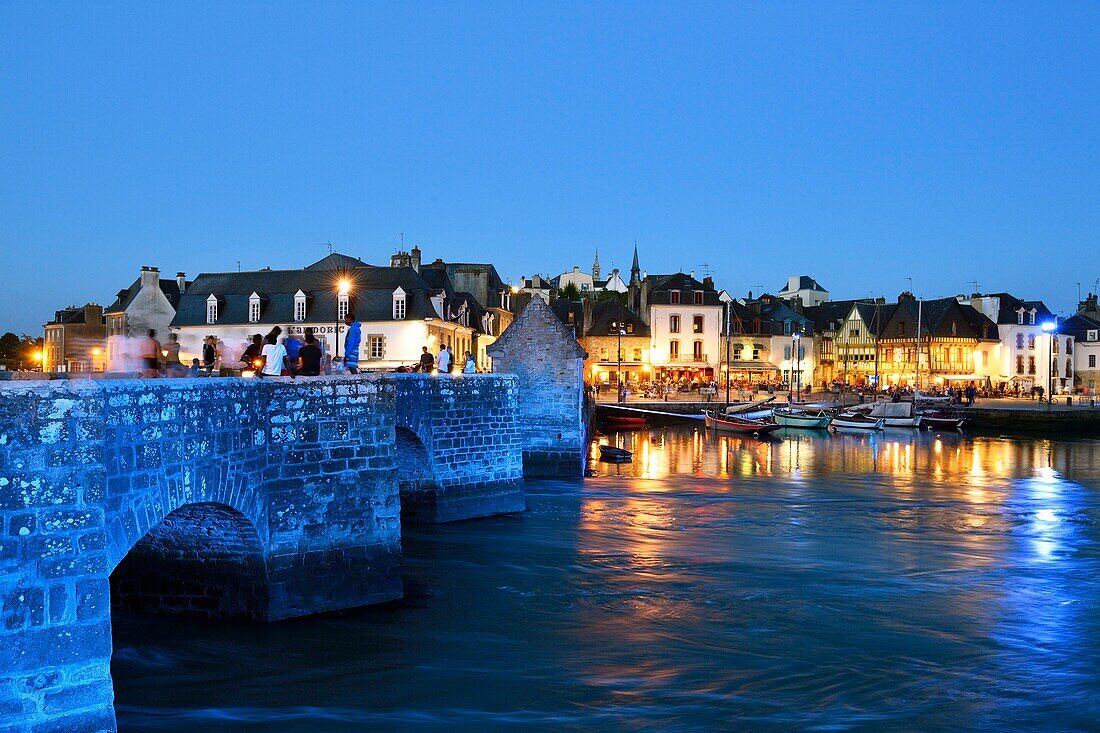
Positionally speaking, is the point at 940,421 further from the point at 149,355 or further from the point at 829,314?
the point at 149,355

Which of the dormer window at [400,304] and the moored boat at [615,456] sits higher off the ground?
the dormer window at [400,304]

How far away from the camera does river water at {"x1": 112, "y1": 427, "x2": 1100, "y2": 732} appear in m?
10.8

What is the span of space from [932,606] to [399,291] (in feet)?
116

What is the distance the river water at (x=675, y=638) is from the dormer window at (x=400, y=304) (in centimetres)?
2540

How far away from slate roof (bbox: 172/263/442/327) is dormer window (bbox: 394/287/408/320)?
23 cm

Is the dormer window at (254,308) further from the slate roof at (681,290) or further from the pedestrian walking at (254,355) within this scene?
the pedestrian walking at (254,355)

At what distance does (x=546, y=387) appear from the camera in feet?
98.9

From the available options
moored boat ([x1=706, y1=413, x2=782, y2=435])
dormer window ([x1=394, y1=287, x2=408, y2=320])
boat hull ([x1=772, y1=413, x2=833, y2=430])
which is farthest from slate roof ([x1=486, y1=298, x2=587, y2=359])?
boat hull ([x1=772, y1=413, x2=833, y2=430])

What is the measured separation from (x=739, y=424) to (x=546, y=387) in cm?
2331

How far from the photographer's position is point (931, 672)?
40.0 feet

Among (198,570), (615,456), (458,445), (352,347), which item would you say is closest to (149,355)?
(198,570)

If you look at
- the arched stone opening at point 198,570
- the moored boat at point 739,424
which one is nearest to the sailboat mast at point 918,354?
the moored boat at point 739,424

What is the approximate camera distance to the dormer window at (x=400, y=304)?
47375mm

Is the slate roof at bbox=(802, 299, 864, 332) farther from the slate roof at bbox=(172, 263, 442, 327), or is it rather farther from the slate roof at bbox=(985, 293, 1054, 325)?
the slate roof at bbox=(172, 263, 442, 327)
